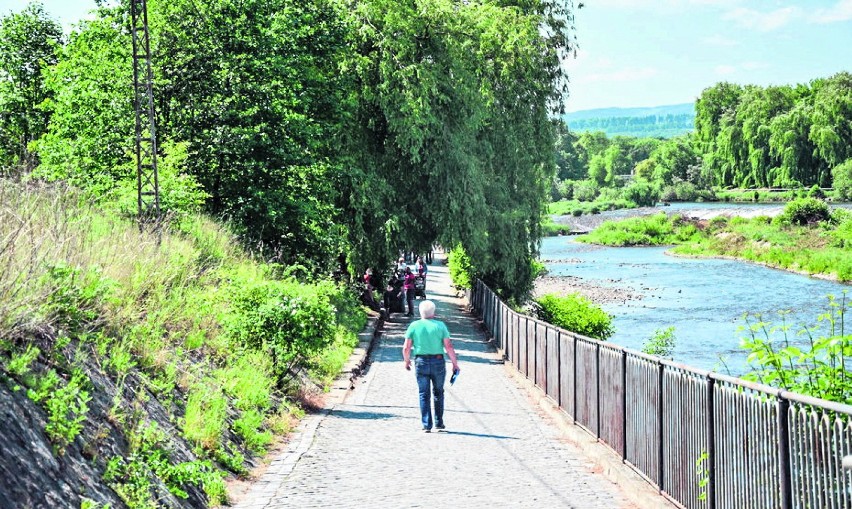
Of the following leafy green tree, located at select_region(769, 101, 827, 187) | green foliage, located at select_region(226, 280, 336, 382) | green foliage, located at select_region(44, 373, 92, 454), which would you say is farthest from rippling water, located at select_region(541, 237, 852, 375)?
leafy green tree, located at select_region(769, 101, 827, 187)

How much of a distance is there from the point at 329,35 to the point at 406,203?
5.95 meters

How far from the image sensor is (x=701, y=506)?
332 inches

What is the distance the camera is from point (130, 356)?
32.6 feet

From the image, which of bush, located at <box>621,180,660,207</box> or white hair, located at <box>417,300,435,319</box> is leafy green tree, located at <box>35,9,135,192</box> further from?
bush, located at <box>621,180,660,207</box>

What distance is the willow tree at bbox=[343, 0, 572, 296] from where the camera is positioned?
99.3 feet

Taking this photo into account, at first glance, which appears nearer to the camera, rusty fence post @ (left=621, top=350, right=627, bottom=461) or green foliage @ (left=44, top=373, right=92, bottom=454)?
green foliage @ (left=44, top=373, right=92, bottom=454)

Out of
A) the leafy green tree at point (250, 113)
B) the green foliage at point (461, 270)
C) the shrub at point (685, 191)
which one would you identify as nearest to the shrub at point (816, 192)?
the shrub at point (685, 191)

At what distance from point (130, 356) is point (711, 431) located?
5434 millimetres

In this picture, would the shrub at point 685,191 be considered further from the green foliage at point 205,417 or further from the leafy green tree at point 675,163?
the green foliage at point 205,417

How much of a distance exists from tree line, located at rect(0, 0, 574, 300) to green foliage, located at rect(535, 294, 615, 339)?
4.47ft

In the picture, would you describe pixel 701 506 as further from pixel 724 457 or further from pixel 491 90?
pixel 491 90

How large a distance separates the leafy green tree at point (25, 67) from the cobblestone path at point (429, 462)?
39.9 meters

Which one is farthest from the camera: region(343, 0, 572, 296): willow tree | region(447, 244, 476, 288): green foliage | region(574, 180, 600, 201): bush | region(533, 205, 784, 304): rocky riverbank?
region(574, 180, 600, 201): bush

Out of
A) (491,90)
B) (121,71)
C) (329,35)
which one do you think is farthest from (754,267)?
(121,71)
